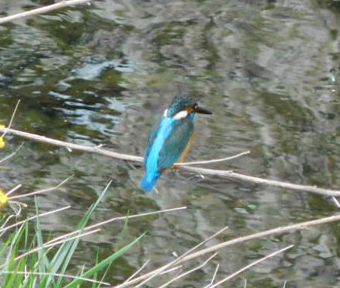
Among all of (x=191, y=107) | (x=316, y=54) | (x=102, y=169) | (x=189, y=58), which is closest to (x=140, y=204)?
(x=102, y=169)

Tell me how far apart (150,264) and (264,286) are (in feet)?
1.74

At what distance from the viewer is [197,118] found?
5719 mm

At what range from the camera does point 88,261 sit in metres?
4.21

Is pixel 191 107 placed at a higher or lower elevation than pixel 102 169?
higher

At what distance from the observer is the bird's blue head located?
13.5ft

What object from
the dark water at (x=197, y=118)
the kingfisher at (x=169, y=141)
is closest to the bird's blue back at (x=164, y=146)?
the kingfisher at (x=169, y=141)

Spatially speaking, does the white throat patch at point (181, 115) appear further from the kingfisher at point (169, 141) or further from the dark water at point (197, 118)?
the dark water at point (197, 118)

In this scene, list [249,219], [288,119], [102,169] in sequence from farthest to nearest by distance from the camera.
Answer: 1. [288,119]
2. [102,169]
3. [249,219]

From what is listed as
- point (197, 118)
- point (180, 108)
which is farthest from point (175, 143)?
point (197, 118)

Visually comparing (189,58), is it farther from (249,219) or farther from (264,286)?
(264,286)

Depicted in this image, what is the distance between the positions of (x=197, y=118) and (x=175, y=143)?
179cm

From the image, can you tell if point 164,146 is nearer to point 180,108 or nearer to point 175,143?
point 175,143

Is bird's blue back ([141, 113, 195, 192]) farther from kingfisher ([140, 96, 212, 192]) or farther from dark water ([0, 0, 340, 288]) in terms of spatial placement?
dark water ([0, 0, 340, 288])

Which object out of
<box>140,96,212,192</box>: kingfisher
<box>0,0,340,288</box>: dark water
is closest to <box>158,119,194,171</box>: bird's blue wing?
<box>140,96,212,192</box>: kingfisher
